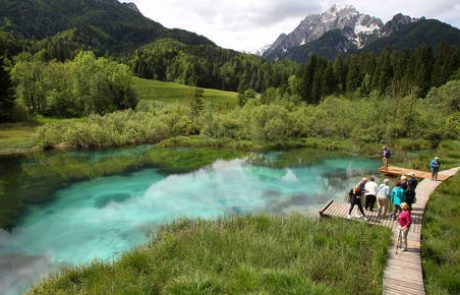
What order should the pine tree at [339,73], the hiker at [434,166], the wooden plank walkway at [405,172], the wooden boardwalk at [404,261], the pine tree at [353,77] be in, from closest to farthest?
the wooden boardwalk at [404,261] → the hiker at [434,166] → the wooden plank walkway at [405,172] → the pine tree at [353,77] → the pine tree at [339,73]

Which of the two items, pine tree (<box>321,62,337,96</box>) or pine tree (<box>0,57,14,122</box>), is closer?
pine tree (<box>0,57,14,122</box>)

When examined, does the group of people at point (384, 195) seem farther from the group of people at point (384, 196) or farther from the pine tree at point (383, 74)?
the pine tree at point (383, 74)

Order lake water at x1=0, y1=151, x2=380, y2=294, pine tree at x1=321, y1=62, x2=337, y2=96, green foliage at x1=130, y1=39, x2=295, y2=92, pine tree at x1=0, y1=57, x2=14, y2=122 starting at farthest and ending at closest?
green foliage at x1=130, y1=39, x2=295, y2=92 < pine tree at x1=321, y1=62, x2=337, y2=96 < pine tree at x1=0, y1=57, x2=14, y2=122 < lake water at x1=0, y1=151, x2=380, y2=294

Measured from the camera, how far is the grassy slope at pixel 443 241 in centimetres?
980

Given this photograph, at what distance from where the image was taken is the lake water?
49.6ft

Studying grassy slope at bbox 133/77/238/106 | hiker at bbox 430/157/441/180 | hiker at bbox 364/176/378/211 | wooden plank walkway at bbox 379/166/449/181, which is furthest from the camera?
grassy slope at bbox 133/77/238/106

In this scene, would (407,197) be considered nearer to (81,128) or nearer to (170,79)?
(81,128)

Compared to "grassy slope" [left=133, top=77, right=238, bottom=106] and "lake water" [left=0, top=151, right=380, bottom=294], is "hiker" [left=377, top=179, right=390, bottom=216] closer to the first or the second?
"lake water" [left=0, top=151, right=380, bottom=294]

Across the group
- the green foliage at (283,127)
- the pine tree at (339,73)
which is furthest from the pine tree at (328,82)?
the green foliage at (283,127)

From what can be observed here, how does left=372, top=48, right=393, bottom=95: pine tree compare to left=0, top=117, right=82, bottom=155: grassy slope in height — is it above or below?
above

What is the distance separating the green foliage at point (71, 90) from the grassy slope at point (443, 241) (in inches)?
2318

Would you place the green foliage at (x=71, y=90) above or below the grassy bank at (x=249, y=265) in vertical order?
above

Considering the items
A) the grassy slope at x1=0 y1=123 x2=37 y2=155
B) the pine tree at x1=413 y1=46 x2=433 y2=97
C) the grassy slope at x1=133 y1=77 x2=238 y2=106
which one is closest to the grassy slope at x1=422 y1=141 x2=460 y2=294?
the grassy slope at x1=0 y1=123 x2=37 y2=155

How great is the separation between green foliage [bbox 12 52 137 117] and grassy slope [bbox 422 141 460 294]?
→ 193ft
